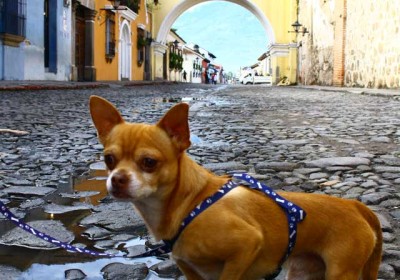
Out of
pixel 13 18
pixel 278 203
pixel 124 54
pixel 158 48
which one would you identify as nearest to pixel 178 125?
pixel 278 203

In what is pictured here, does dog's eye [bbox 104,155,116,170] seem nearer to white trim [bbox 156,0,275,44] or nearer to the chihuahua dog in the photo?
the chihuahua dog

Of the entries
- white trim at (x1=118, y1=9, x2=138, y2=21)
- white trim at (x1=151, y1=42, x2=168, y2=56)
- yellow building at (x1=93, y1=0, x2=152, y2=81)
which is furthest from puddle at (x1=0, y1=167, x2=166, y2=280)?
white trim at (x1=151, y1=42, x2=168, y2=56)

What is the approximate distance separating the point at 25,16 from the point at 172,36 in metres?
41.3

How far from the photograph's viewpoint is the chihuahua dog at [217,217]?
5.38 feet

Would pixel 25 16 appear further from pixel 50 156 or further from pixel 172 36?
pixel 172 36

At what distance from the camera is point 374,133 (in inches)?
252

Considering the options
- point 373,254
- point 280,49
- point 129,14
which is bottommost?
point 373,254

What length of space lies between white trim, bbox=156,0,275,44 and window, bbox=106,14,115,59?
37.1 feet

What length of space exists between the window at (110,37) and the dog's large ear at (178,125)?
27441 mm

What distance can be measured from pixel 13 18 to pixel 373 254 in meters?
16.7

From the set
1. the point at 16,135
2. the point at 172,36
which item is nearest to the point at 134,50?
the point at 172,36

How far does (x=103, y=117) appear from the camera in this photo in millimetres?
1808

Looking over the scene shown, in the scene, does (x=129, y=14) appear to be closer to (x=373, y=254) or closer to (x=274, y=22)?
(x=274, y=22)

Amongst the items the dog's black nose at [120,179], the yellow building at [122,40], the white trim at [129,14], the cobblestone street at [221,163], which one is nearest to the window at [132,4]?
the yellow building at [122,40]
